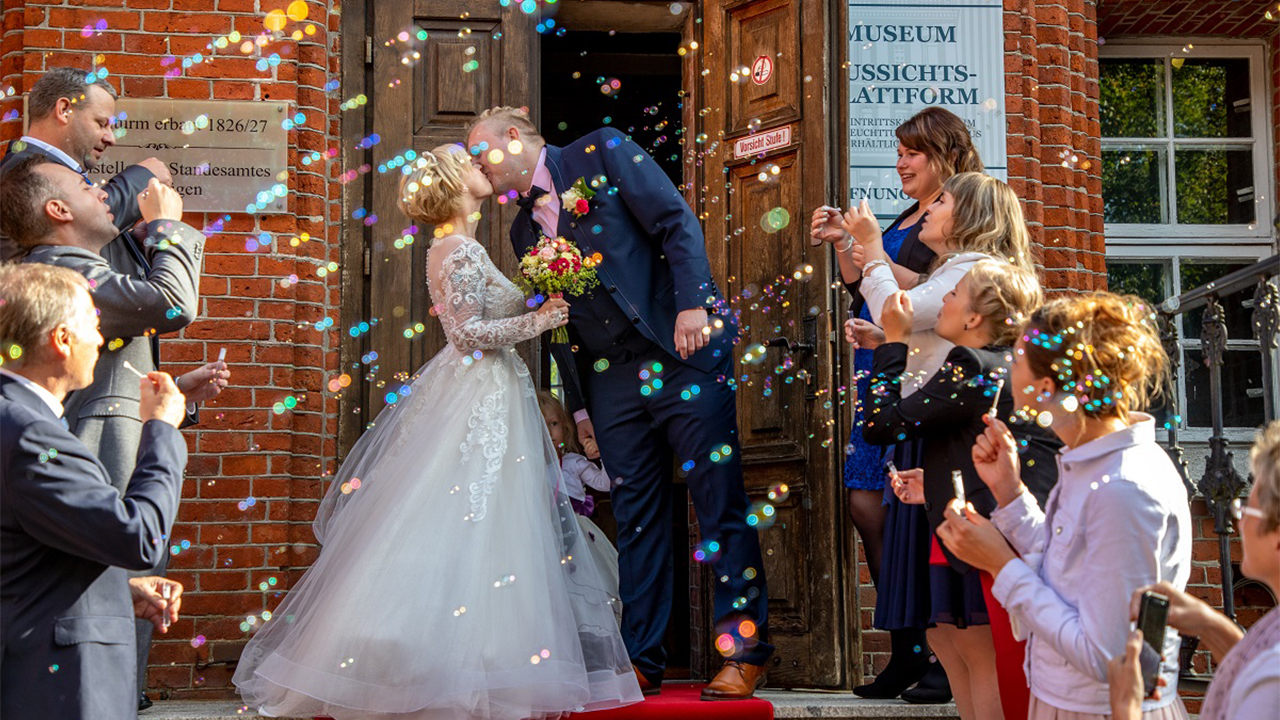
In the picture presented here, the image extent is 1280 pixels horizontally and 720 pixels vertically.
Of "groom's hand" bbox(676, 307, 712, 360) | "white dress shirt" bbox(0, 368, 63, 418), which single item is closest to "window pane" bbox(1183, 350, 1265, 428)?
"groom's hand" bbox(676, 307, 712, 360)

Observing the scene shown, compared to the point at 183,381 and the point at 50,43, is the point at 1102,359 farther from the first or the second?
the point at 50,43

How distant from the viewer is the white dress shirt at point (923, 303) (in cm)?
396

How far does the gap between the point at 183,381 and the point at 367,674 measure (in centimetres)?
111

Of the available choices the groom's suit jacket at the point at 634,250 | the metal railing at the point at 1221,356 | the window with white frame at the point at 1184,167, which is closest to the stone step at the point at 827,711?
the metal railing at the point at 1221,356

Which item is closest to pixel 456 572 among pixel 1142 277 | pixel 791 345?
pixel 791 345

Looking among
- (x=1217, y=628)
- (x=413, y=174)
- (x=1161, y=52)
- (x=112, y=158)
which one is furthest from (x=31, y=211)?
(x=1161, y=52)

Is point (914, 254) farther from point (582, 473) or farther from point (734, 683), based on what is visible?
point (582, 473)

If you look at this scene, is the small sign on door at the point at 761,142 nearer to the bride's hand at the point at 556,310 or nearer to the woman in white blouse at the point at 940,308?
the bride's hand at the point at 556,310

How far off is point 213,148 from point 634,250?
2.07m

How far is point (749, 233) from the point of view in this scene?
634cm

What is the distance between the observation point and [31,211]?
3838 millimetres

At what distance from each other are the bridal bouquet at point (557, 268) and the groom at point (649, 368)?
0.69ft

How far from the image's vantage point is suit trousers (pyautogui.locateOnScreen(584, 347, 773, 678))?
5.00 m

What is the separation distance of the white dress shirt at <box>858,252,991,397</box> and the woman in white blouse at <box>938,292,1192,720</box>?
98 centimetres
